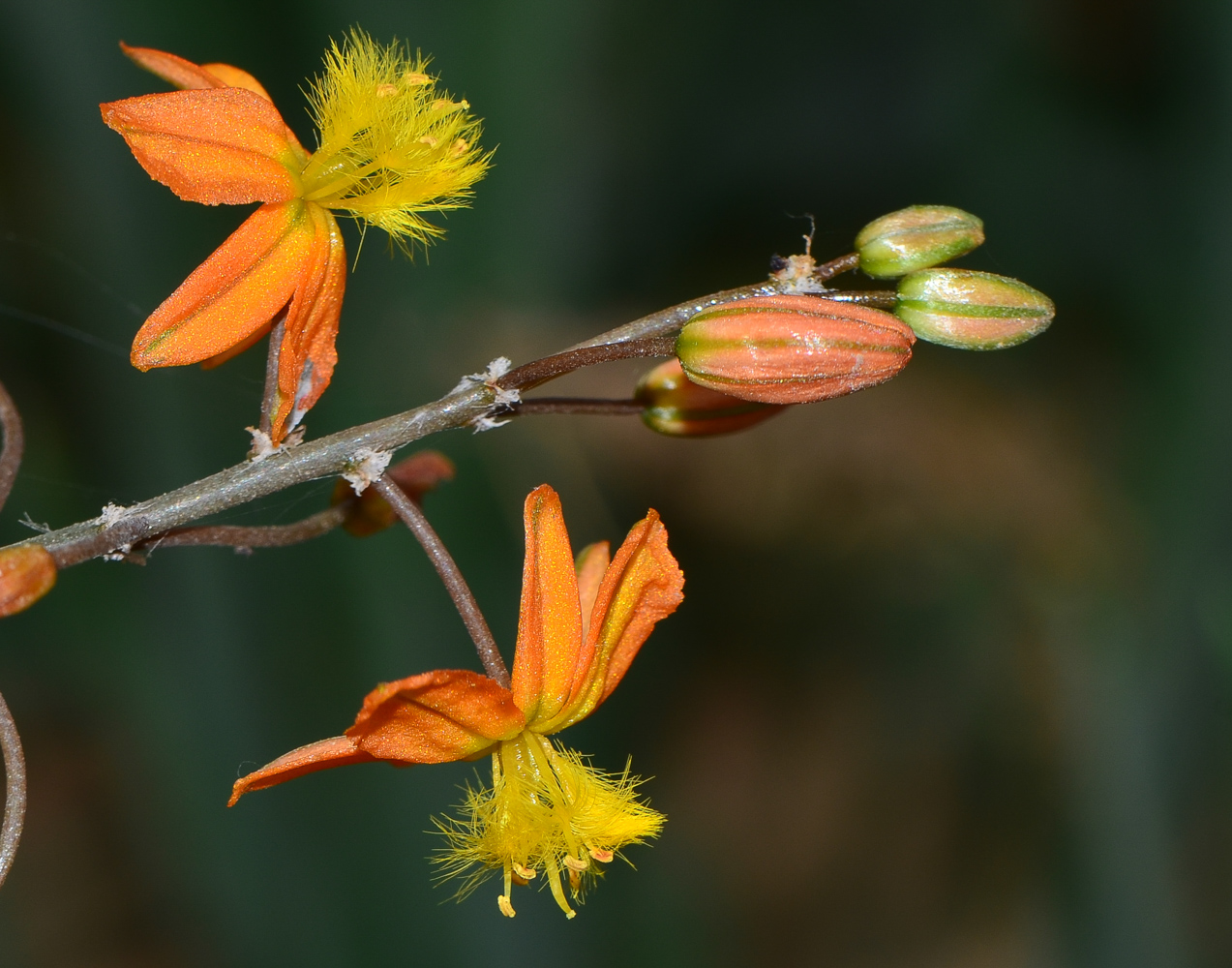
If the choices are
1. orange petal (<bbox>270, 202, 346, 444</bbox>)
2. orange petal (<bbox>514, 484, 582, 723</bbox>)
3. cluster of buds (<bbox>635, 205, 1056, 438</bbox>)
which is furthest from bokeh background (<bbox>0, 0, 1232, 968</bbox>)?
orange petal (<bbox>514, 484, 582, 723</bbox>)

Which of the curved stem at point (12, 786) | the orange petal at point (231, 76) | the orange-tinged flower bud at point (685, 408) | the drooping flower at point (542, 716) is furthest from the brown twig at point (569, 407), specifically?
the curved stem at point (12, 786)

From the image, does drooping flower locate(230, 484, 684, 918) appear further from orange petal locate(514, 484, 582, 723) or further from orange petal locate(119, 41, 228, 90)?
orange petal locate(119, 41, 228, 90)

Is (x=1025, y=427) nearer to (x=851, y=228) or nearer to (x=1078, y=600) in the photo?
(x=1078, y=600)

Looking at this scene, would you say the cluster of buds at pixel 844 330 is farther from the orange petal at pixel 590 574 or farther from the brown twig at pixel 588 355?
the orange petal at pixel 590 574

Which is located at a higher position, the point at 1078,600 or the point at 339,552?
the point at 1078,600

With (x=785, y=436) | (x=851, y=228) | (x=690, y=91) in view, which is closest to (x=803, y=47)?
(x=690, y=91)

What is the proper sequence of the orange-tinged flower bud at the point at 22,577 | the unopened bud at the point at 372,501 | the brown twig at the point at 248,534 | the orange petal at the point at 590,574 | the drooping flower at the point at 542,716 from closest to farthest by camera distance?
the orange-tinged flower bud at the point at 22,577 < the drooping flower at the point at 542,716 < the brown twig at the point at 248,534 < the orange petal at the point at 590,574 < the unopened bud at the point at 372,501
